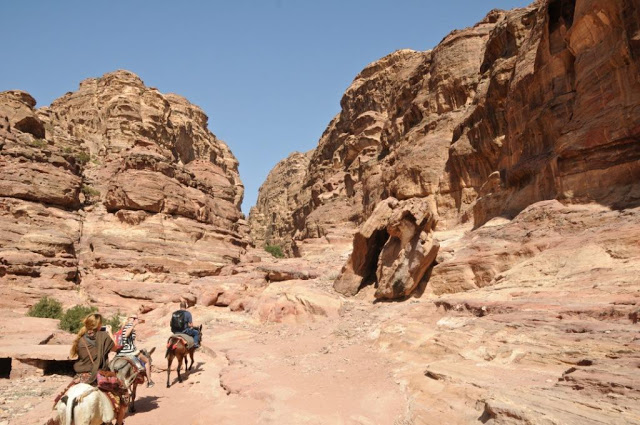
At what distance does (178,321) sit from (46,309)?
670 inches

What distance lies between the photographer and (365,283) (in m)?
20.1

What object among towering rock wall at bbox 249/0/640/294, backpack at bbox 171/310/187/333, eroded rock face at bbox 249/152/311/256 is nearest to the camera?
backpack at bbox 171/310/187/333

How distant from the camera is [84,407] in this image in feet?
17.5

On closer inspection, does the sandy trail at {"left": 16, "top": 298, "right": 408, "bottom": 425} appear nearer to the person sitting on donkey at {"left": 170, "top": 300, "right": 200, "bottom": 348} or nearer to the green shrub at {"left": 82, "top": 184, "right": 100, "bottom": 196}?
the person sitting on donkey at {"left": 170, "top": 300, "right": 200, "bottom": 348}

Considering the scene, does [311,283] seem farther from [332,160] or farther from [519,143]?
[332,160]

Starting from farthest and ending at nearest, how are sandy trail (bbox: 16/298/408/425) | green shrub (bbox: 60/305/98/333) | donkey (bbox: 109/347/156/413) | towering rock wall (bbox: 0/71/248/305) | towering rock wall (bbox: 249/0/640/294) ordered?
towering rock wall (bbox: 0/71/248/305), green shrub (bbox: 60/305/98/333), towering rock wall (bbox: 249/0/640/294), donkey (bbox: 109/347/156/413), sandy trail (bbox: 16/298/408/425)

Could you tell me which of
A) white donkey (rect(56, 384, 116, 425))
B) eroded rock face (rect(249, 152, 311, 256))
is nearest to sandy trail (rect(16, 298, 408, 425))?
white donkey (rect(56, 384, 116, 425))

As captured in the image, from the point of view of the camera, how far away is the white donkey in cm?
520

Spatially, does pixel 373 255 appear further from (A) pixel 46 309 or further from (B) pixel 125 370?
(A) pixel 46 309

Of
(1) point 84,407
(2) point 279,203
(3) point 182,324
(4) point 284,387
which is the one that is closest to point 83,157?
(3) point 182,324

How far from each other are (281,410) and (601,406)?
16.8 feet

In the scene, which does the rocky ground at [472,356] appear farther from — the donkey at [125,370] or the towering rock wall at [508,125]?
the towering rock wall at [508,125]

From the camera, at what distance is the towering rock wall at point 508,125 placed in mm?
13586

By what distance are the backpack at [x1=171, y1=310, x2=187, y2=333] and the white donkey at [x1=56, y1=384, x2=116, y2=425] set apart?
16.2 ft
